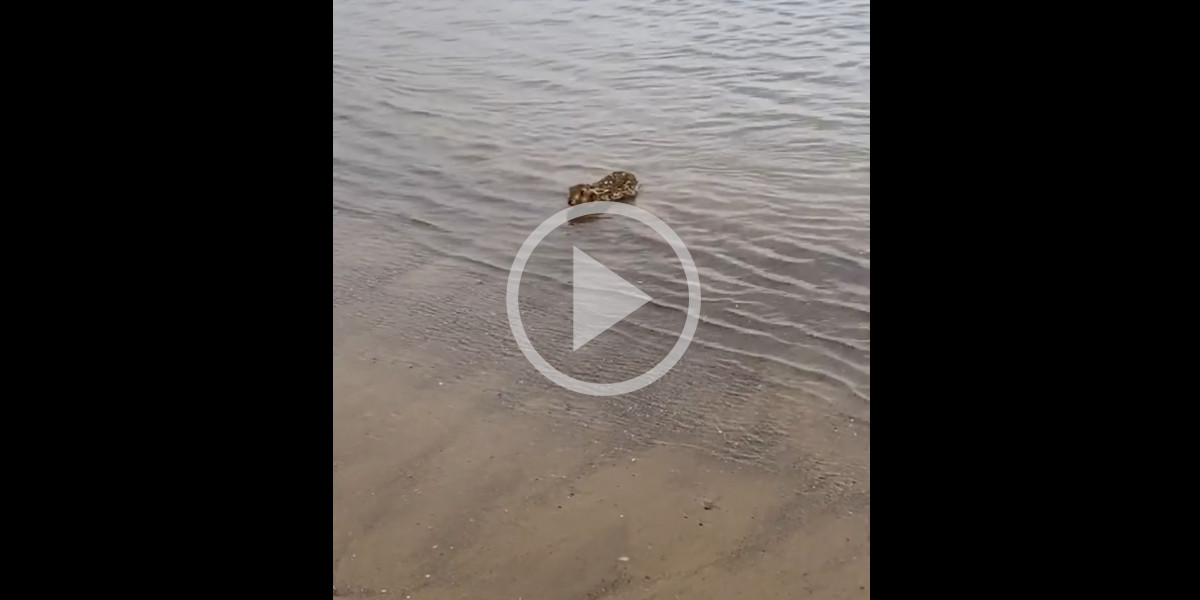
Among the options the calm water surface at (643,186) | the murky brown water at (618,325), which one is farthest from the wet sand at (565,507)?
the calm water surface at (643,186)

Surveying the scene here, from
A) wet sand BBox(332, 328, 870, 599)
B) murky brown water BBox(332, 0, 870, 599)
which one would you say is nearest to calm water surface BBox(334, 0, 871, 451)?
murky brown water BBox(332, 0, 870, 599)

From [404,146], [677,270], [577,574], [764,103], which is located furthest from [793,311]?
[404,146]

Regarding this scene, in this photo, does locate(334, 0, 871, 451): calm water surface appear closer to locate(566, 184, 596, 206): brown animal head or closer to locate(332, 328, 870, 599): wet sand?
locate(566, 184, 596, 206): brown animal head

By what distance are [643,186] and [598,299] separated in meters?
1.06

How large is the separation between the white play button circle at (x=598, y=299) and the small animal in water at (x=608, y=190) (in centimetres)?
5

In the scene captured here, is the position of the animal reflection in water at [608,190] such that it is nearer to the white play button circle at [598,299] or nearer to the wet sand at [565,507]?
the white play button circle at [598,299]

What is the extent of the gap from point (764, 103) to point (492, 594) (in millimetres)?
3842

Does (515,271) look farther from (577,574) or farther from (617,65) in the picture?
(617,65)

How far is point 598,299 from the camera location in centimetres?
401

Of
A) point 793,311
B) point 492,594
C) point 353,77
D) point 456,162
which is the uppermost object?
point 353,77

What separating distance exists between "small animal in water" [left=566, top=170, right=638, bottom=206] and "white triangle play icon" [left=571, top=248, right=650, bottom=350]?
1.93 ft

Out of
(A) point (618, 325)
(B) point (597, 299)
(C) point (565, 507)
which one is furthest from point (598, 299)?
(C) point (565, 507)

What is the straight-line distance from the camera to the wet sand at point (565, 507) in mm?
2365

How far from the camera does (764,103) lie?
220 inches
